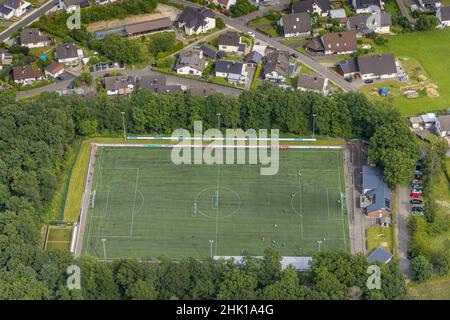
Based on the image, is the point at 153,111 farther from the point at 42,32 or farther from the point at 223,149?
the point at 42,32

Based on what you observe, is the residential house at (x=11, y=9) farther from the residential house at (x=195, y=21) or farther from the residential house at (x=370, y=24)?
the residential house at (x=370, y=24)

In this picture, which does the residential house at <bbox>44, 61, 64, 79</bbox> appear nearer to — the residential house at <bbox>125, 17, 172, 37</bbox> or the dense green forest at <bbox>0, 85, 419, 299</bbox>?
the dense green forest at <bbox>0, 85, 419, 299</bbox>

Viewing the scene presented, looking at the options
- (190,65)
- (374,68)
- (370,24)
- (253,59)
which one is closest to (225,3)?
(253,59)

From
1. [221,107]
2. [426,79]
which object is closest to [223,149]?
[221,107]

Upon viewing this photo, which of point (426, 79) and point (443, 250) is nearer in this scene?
point (443, 250)

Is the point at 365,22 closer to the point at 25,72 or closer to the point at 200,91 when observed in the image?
the point at 200,91
